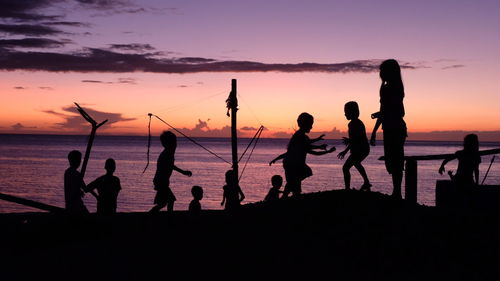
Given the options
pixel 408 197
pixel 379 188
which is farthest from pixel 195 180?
pixel 408 197

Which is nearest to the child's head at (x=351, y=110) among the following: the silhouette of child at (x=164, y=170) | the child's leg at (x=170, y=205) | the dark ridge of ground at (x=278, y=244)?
the dark ridge of ground at (x=278, y=244)

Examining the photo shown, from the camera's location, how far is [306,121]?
11.7 m

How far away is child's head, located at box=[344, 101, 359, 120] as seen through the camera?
1093 centimetres

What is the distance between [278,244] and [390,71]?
333 cm

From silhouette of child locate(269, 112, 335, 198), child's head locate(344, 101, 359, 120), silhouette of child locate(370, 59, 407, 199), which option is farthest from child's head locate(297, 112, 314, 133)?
silhouette of child locate(370, 59, 407, 199)

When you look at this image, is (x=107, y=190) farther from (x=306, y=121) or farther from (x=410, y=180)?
(x=410, y=180)

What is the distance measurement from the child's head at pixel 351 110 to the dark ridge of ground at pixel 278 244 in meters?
1.45

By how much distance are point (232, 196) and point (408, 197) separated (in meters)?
5.49

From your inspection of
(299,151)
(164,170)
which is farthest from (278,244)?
(164,170)

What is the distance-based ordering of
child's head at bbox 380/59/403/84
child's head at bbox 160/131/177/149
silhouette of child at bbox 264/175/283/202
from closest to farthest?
child's head at bbox 380/59/403/84, child's head at bbox 160/131/177/149, silhouette of child at bbox 264/175/283/202

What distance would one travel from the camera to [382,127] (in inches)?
383

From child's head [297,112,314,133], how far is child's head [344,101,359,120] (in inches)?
37.8

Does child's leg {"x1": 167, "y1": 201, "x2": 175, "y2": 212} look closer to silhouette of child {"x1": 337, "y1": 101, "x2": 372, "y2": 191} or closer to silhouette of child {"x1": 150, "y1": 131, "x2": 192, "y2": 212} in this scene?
silhouette of child {"x1": 150, "y1": 131, "x2": 192, "y2": 212}

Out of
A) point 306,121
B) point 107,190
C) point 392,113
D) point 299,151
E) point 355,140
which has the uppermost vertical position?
point 392,113
